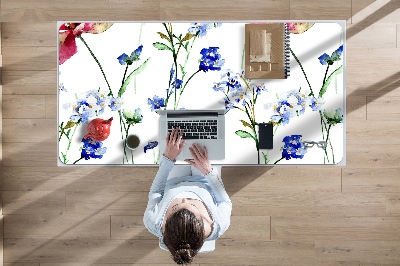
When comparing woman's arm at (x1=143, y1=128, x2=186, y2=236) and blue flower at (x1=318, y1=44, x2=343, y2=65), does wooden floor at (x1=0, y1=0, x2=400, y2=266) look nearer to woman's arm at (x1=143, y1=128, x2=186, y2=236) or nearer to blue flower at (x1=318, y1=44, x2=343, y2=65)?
blue flower at (x1=318, y1=44, x2=343, y2=65)

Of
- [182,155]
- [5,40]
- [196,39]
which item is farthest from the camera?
[5,40]

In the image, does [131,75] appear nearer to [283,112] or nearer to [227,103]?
[227,103]

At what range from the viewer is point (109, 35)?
8.43 ft

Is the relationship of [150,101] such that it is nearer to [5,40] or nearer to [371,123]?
[5,40]

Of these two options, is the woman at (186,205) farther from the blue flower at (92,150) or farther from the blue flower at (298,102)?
the blue flower at (298,102)

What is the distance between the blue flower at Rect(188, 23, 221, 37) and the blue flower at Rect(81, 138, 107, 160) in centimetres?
83

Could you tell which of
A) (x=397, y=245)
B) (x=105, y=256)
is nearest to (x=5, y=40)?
(x=105, y=256)

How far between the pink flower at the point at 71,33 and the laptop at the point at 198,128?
61cm

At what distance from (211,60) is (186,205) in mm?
948

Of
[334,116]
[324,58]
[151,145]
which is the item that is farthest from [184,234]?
[324,58]

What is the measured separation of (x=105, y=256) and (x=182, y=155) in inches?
34.8

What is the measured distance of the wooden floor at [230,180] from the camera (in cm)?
273

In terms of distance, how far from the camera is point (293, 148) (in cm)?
259

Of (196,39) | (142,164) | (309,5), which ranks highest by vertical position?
(309,5)
